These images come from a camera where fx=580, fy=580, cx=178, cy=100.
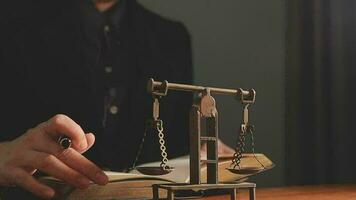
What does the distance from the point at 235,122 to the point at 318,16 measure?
0.50 metres

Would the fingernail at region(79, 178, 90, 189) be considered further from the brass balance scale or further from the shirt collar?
the shirt collar

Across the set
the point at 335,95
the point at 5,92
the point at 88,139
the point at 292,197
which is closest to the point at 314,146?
the point at 335,95

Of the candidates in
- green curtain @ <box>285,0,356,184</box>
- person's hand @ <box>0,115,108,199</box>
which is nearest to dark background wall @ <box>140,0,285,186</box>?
green curtain @ <box>285,0,356,184</box>

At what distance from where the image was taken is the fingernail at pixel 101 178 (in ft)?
2.32

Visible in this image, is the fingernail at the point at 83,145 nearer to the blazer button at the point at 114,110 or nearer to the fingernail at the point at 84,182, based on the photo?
the fingernail at the point at 84,182

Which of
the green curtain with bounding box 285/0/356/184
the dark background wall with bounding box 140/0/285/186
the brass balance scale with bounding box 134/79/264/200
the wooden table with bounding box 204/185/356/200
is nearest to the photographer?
the brass balance scale with bounding box 134/79/264/200

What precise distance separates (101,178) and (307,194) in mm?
496

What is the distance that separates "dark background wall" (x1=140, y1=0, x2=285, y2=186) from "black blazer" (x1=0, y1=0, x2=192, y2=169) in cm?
12

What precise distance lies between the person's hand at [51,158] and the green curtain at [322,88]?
113 centimetres

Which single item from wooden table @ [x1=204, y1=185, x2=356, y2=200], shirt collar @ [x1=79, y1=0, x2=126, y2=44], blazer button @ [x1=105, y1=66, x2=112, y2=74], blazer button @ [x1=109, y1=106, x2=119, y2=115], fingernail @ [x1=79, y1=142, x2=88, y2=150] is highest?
shirt collar @ [x1=79, y1=0, x2=126, y2=44]

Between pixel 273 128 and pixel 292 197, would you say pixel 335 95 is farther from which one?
pixel 292 197

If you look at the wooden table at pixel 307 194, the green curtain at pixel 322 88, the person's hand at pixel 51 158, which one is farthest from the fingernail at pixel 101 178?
the green curtain at pixel 322 88

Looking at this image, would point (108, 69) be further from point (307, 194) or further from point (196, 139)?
point (196, 139)

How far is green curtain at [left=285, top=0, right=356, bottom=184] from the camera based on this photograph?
A: 1.79 m
